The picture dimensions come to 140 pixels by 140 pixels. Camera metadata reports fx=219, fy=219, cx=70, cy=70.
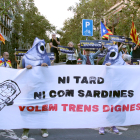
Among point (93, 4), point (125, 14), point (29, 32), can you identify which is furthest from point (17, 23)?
point (125, 14)

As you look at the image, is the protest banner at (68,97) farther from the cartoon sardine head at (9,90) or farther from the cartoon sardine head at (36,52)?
the cartoon sardine head at (36,52)

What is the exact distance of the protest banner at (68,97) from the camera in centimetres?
429

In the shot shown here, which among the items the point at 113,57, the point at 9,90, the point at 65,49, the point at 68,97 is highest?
the point at 65,49

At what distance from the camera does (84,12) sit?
29922mm

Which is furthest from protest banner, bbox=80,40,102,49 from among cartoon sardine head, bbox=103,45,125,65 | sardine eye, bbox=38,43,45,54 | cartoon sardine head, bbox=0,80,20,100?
cartoon sardine head, bbox=0,80,20,100

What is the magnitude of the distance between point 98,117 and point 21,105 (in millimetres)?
1539

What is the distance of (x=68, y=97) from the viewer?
4.38m

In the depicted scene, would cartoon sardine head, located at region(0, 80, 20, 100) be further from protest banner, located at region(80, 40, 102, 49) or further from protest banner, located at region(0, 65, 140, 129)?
protest banner, located at region(80, 40, 102, 49)

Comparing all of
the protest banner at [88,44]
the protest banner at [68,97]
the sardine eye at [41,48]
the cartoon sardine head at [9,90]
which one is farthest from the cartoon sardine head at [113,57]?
the protest banner at [88,44]

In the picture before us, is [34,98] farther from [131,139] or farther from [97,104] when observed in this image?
[131,139]

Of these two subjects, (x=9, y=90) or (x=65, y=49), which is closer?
(x=9, y=90)

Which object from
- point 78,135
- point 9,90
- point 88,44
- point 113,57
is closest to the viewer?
point 9,90

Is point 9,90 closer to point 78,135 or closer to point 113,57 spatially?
point 78,135

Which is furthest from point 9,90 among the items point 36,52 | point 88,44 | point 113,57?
point 88,44
